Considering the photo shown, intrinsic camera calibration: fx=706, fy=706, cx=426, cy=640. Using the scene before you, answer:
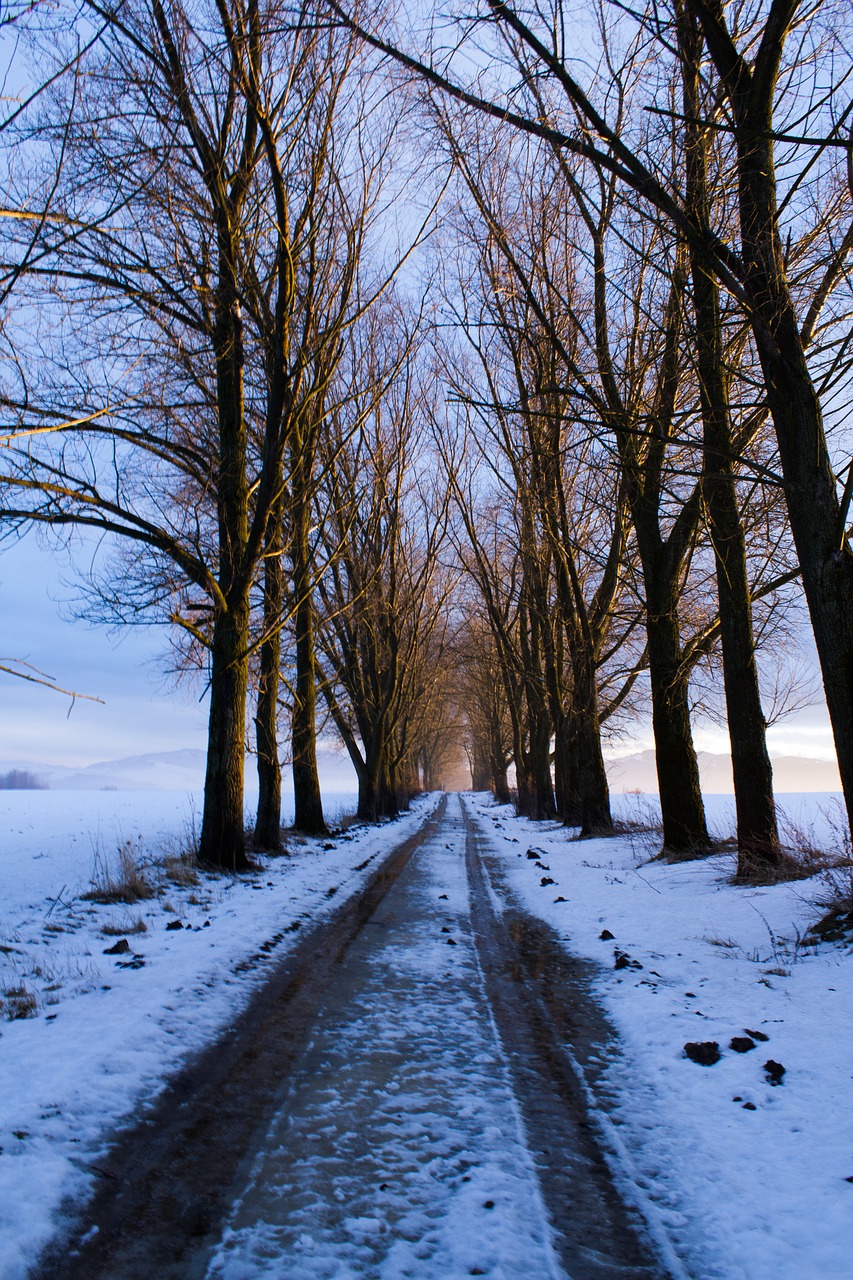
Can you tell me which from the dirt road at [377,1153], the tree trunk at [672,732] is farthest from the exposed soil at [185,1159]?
the tree trunk at [672,732]

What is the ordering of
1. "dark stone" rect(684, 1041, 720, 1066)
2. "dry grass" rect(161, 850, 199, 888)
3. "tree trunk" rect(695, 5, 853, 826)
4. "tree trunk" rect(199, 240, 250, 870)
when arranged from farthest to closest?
1. "tree trunk" rect(199, 240, 250, 870)
2. "dry grass" rect(161, 850, 199, 888)
3. "tree trunk" rect(695, 5, 853, 826)
4. "dark stone" rect(684, 1041, 720, 1066)

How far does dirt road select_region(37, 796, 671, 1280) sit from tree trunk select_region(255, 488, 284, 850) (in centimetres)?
831

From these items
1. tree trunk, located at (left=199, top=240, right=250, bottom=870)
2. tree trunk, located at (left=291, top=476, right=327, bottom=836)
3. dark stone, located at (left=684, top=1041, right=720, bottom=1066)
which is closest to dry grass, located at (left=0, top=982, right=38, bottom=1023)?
dark stone, located at (left=684, top=1041, right=720, bottom=1066)

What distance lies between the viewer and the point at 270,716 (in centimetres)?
1328

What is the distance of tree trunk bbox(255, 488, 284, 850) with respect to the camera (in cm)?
1259

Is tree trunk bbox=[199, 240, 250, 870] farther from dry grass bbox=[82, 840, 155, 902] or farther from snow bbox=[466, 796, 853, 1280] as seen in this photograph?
snow bbox=[466, 796, 853, 1280]

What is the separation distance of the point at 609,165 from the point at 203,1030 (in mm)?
6333

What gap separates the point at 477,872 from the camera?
10.2 m

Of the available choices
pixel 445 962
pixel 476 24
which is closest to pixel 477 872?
pixel 445 962

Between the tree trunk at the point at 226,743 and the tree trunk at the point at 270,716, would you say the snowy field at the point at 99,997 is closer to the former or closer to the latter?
the tree trunk at the point at 226,743

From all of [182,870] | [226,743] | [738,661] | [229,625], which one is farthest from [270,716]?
[738,661]

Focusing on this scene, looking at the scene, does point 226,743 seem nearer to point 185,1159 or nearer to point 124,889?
point 124,889

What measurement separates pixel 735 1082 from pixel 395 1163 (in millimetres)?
1598

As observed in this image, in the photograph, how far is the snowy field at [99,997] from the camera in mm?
2410
